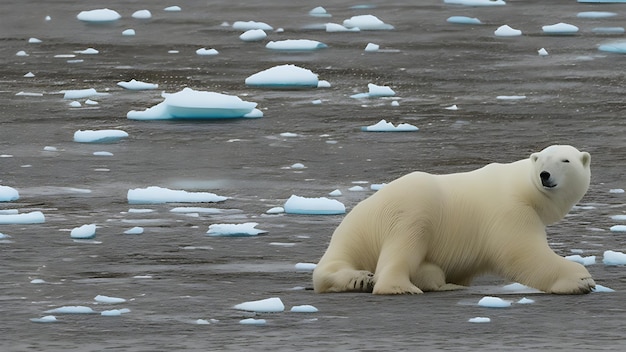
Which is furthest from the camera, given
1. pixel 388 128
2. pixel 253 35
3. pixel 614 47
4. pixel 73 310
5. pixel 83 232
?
pixel 253 35

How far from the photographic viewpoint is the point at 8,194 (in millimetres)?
10039

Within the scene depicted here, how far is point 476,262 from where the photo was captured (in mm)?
7387

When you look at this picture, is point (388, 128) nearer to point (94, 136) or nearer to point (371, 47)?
point (94, 136)

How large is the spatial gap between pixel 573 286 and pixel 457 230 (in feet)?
2.13

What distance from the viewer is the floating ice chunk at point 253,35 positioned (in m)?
20.0

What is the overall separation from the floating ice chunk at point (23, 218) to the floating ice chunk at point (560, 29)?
38.4ft

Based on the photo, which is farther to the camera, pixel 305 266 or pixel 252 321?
pixel 305 266

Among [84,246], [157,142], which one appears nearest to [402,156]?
[157,142]

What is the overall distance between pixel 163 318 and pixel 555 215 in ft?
6.74

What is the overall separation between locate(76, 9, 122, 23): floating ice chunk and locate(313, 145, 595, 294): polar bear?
16.1 m

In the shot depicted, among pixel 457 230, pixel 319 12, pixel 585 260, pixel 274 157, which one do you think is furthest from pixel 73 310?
pixel 319 12

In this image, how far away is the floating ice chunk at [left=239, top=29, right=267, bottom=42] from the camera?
20.0 meters

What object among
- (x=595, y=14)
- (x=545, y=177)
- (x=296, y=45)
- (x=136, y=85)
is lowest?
(x=545, y=177)

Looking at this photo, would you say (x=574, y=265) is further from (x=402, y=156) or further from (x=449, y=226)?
(x=402, y=156)
